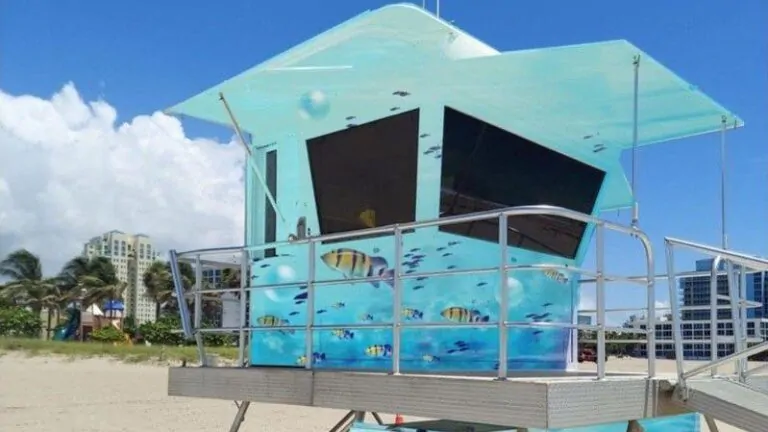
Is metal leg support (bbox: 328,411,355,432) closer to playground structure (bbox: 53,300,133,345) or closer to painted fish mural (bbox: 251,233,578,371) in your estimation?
painted fish mural (bbox: 251,233,578,371)

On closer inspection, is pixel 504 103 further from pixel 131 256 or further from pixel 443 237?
pixel 131 256

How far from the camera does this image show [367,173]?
274 inches

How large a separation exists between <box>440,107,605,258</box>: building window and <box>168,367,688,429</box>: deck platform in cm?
172

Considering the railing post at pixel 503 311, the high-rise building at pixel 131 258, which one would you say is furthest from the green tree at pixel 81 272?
the railing post at pixel 503 311

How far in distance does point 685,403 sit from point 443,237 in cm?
224

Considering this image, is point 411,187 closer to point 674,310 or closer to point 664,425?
point 674,310

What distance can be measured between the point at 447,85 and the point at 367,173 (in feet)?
3.27

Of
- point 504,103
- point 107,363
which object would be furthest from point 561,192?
point 107,363

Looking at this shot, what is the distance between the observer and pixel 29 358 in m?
33.2

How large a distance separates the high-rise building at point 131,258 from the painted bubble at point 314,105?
6746cm

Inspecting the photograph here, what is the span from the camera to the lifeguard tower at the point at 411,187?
246 inches

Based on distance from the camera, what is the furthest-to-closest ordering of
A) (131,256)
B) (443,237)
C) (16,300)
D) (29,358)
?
(131,256)
(16,300)
(29,358)
(443,237)

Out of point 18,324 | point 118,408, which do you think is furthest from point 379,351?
point 18,324

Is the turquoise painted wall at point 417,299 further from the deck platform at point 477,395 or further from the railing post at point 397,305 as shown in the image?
the railing post at point 397,305
